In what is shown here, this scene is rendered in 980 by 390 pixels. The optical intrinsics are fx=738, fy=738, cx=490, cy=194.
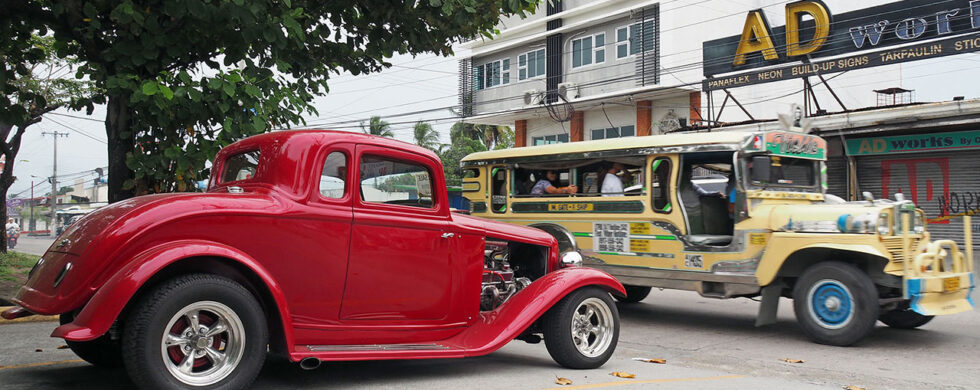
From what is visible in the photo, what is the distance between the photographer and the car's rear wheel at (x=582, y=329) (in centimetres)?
588

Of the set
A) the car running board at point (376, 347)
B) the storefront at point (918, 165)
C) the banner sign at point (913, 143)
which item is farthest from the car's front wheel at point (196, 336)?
the banner sign at point (913, 143)

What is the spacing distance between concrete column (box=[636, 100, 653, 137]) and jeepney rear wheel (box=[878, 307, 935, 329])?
16.9 metres

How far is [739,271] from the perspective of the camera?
8555 mm

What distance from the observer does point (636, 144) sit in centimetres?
943

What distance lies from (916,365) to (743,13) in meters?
20.6

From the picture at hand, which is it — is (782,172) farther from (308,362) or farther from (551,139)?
(551,139)

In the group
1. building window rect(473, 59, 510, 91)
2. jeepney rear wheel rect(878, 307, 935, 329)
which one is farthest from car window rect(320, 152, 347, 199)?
building window rect(473, 59, 510, 91)

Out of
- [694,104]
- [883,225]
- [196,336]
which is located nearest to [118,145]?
[196,336]

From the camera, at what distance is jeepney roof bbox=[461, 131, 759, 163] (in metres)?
8.83

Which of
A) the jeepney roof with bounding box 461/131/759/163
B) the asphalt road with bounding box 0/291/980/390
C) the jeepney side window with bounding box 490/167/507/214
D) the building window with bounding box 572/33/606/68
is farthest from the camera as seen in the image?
the building window with bounding box 572/33/606/68

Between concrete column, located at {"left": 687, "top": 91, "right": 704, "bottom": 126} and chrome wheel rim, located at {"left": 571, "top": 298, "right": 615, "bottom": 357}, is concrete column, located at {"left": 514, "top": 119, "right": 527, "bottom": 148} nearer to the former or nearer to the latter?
concrete column, located at {"left": 687, "top": 91, "right": 704, "bottom": 126}

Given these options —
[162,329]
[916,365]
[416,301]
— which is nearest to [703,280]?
[916,365]

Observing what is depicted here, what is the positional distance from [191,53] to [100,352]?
370 centimetres

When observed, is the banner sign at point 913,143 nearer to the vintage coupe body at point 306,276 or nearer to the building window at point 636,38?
the building window at point 636,38
